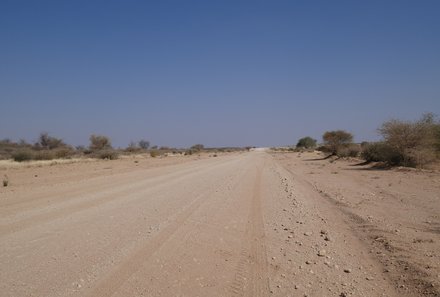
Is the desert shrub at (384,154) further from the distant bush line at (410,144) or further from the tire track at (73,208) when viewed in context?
the tire track at (73,208)

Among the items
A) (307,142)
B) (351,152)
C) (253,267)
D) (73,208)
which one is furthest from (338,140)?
(307,142)

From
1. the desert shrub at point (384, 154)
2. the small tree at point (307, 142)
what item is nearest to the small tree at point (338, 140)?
the desert shrub at point (384, 154)

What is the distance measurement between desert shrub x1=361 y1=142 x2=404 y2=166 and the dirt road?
17.1 meters

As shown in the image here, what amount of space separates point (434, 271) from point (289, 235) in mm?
2895

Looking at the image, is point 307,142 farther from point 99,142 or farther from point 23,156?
point 23,156

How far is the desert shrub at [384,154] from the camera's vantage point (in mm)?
26359

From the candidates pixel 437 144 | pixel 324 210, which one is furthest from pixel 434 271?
pixel 437 144

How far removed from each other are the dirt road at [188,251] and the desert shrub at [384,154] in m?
17.1

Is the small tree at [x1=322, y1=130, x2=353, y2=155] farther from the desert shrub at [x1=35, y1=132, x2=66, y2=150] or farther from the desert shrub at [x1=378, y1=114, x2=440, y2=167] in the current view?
the desert shrub at [x1=35, y1=132, x2=66, y2=150]

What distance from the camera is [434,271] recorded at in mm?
5605

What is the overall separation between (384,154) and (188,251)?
24431 mm

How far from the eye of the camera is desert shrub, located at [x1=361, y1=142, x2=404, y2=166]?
2636cm

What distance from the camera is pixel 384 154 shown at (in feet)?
90.5

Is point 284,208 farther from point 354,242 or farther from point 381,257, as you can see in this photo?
point 381,257
